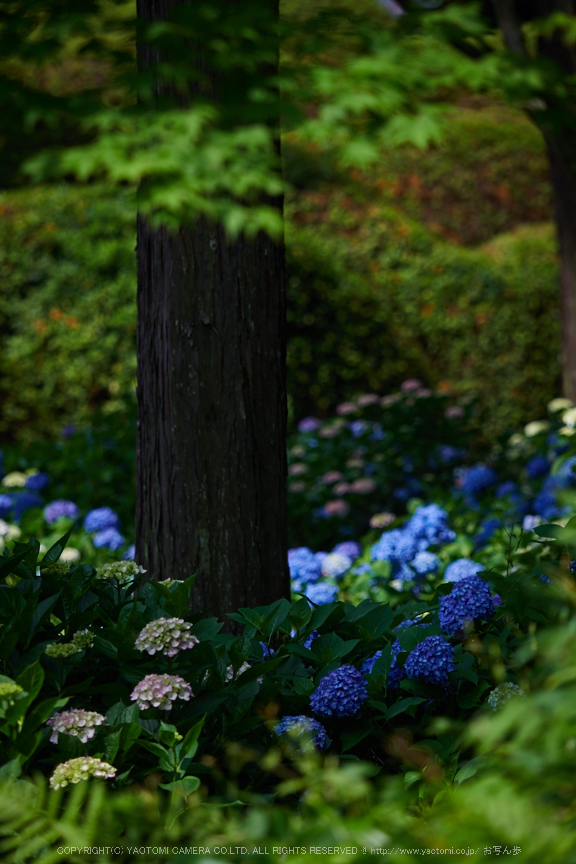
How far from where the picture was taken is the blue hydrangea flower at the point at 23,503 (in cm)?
420

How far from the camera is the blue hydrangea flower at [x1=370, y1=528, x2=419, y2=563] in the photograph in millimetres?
3092

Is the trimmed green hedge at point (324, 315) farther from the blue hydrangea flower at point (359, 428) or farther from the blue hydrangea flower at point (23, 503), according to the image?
the blue hydrangea flower at point (23, 503)

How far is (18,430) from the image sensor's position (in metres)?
6.62

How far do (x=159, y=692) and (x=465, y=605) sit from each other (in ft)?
2.49

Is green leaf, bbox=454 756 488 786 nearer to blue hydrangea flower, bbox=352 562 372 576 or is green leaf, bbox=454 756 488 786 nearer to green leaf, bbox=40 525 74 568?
green leaf, bbox=40 525 74 568

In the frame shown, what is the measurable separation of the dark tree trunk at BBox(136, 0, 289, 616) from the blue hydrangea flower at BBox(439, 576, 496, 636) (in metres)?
0.76

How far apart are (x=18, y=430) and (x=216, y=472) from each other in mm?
4643

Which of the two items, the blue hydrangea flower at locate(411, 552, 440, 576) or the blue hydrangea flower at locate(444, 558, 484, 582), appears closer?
the blue hydrangea flower at locate(444, 558, 484, 582)

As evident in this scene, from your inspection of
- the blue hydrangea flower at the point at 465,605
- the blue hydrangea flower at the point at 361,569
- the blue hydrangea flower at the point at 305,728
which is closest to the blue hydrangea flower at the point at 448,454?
the blue hydrangea flower at the point at 361,569

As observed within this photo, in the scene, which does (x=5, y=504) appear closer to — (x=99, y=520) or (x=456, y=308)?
(x=99, y=520)

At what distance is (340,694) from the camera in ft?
5.36

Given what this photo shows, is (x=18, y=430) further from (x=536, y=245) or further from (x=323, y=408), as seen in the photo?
(x=536, y=245)

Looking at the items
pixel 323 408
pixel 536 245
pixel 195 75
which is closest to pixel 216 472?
pixel 195 75

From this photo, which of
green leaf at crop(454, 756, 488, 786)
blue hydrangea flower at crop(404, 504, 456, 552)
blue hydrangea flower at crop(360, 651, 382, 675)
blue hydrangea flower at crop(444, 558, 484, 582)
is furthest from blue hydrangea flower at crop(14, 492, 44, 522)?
green leaf at crop(454, 756, 488, 786)
